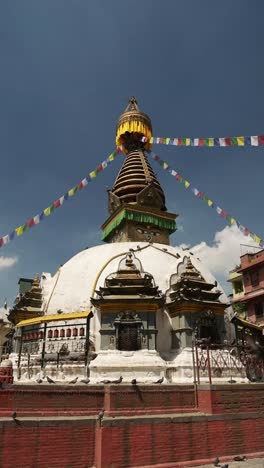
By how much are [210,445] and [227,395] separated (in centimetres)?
131

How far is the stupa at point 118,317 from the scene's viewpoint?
14508 mm

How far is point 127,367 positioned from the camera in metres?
13.9

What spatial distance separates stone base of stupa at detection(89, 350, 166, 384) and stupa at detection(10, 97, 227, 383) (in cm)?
3

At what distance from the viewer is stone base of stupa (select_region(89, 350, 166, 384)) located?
13.8 meters

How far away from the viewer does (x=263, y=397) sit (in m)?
10.3

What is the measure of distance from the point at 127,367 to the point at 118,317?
78.6 inches

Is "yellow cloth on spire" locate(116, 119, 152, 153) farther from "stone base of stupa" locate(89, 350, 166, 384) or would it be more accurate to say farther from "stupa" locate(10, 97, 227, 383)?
"stone base of stupa" locate(89, 350, 166, 384)

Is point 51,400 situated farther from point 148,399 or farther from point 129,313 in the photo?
point 129,313

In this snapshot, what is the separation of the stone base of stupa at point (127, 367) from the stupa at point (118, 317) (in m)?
0.03

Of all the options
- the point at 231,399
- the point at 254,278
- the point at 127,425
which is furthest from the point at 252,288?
the point at 127,425

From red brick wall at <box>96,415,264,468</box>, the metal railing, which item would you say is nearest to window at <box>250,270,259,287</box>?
the metal railing

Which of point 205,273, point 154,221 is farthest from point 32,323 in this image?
point 154,221

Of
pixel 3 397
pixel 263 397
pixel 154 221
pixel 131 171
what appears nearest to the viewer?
pixel 3 397

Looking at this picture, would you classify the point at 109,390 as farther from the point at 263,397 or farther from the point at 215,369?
the point at 215,369
